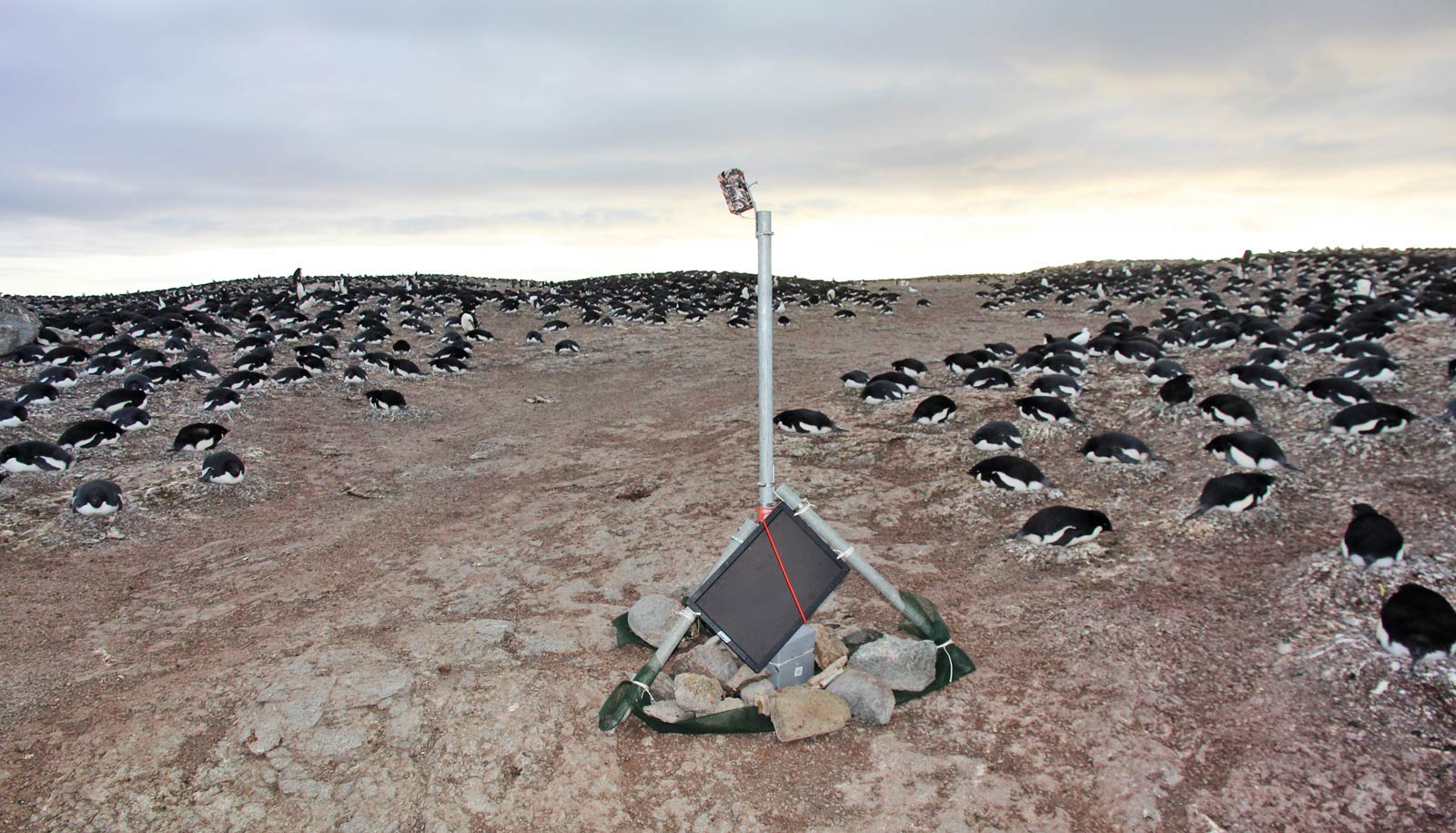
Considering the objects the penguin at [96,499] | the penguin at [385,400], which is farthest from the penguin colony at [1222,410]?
the penguin at [96,499]

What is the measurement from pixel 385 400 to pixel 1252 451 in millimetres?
15459

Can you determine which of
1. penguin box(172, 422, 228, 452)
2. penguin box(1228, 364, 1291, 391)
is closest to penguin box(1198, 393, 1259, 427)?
penguin box(1228, 364, 1291, 391)

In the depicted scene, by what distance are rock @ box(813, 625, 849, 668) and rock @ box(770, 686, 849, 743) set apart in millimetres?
603

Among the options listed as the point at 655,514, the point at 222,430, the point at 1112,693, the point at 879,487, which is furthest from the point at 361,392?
the point at 1112,693

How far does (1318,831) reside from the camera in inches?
175

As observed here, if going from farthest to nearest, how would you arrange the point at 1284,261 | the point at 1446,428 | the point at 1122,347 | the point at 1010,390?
the point at 1284,261 → the point at 1122,347 → the point at 1010,390 → the point at 1446,428

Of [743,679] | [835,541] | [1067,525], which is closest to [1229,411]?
[1067,525]

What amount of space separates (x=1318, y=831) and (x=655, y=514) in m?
7.35

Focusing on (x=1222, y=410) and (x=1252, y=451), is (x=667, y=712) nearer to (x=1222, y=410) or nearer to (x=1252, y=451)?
(x=1252, y=451)

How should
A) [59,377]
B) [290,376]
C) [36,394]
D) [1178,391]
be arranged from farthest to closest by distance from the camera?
[290,376]
[59,377]
[36,394]
[1178,391]

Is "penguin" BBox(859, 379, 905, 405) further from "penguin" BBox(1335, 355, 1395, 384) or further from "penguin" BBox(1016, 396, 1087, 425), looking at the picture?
"penguin" BBox(1335, 355, 1395, 384)

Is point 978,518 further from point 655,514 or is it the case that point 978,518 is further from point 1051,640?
point 655,514

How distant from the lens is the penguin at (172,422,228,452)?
1278cm

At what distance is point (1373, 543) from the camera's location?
6781mm
